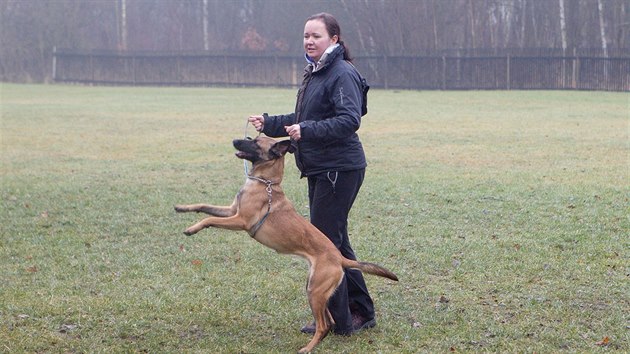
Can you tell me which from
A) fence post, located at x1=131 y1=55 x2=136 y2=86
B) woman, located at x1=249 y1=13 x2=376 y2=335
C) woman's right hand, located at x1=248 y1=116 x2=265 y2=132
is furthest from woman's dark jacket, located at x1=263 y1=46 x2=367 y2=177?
fence post, located at x1=131 y1=55 x2=136 y2=86

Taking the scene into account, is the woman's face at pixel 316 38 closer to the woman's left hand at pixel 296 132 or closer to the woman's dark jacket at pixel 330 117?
the woman's dark jacket at pixel 330 117

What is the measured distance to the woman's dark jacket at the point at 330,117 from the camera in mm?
5500

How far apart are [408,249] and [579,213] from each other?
285cm

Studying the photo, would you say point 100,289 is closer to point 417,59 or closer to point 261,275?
point 261,275

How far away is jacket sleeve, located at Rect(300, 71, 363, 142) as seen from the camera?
548cm

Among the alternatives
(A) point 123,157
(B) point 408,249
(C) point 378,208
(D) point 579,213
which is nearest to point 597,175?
(D) point 579,213

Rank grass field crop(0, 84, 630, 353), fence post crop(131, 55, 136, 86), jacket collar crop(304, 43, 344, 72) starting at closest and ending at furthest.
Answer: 1. jacket collar crop(304, 43, 344, 72)
2. grass field crop(0, 84, 630, 353)
3. fence post crop(131, 55, 136, 86)

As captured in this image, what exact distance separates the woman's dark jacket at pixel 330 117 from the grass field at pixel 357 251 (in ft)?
3.95

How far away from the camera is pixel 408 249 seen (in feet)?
28.2

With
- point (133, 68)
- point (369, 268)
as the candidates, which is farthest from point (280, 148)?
point (133, 68)

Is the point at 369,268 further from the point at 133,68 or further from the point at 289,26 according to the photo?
the point at 289,26

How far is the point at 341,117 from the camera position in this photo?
5.51m

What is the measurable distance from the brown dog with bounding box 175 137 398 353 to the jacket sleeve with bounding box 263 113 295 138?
20 cm

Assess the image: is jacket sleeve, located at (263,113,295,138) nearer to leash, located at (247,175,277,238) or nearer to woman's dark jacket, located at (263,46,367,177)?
woman's dark jacket, located at (263,46,367,177)
